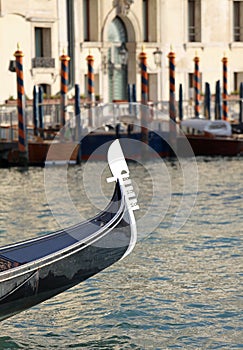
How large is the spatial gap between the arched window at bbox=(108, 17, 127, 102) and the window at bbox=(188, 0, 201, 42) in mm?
2493

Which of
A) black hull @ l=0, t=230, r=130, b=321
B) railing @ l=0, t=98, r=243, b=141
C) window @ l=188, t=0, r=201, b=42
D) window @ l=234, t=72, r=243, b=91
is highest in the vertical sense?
window @ l=188, t=0, r=201, b=42

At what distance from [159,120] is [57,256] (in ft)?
40.4

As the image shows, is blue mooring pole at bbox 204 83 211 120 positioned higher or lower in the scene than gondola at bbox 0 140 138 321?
higher

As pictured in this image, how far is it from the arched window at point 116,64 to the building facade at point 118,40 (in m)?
0.03

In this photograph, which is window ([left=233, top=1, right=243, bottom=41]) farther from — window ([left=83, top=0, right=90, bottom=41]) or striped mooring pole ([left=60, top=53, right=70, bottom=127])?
striped mooring pole ([left=60, top=53, right=70, bottom=127])

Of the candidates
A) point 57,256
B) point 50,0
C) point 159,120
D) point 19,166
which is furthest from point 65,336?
point 50,0

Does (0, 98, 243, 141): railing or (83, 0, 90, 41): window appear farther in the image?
(83, 0, 90, 41): window

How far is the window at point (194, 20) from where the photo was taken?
27.6 meters

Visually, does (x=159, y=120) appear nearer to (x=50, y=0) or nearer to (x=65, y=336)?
(x=50, y=0)

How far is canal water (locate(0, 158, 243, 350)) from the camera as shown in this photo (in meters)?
6.79

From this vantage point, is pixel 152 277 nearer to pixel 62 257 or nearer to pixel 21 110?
pixel 62 257

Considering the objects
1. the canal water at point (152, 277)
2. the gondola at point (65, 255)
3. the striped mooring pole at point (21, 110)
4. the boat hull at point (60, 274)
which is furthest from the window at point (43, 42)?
the boat hull at point (60, 274)

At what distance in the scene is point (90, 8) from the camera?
81.8ft

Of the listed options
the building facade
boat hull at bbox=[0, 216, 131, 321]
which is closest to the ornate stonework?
the building facade
